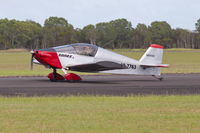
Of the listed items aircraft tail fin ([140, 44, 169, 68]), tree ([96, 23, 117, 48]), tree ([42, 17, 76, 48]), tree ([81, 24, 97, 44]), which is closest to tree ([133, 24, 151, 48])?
tree ([96, 23, 117, 48])

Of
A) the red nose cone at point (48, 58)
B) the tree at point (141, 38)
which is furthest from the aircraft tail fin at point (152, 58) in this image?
the tree at point (141, 38)

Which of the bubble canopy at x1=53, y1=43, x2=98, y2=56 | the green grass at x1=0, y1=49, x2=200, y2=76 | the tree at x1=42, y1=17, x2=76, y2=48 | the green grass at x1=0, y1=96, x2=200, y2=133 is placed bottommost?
the green grass at x1=0, y1=96, x2=200, y2=133

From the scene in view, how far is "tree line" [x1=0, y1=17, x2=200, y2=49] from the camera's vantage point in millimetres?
143875

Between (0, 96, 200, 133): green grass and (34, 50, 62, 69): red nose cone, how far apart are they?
785 cm

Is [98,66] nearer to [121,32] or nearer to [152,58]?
[152,58]

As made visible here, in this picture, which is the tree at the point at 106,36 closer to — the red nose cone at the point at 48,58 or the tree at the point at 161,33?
the tree at the point at 161,33

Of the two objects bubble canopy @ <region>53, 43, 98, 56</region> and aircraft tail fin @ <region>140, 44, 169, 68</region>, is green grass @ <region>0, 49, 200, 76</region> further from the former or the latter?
aircraft tail fin @ <region>140, 44, 169, 68</region>

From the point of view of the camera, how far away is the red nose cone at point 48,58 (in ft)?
77.6

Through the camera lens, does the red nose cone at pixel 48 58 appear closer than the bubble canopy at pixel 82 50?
Yes

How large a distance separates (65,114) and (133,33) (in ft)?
505

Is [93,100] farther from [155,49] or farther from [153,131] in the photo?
[155,49]

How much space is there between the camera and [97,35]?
146625 mm

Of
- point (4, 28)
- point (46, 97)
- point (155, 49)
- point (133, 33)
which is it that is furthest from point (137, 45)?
point (46, 97)

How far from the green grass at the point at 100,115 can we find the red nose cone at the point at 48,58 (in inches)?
309
